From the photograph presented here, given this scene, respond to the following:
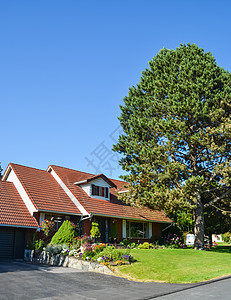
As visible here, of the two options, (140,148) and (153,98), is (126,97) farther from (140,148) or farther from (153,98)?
(140,148)

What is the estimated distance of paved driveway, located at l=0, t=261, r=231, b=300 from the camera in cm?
1002

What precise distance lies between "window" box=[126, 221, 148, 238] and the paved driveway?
14113mm

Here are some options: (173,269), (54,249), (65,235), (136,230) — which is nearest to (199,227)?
(136,230)

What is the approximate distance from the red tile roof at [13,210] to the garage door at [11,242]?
932mm

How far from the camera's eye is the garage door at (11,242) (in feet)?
65.2

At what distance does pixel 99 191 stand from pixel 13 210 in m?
8.88

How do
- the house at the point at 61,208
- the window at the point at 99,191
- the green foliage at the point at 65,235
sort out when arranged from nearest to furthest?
the green foliage at the point at 65,235 → the house at the point at 61,208 → the window at the point at 99,191

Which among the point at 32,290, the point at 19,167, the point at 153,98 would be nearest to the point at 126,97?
the point at 153,98

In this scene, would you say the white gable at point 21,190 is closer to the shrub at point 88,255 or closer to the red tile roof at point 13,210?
the red tile roof at point 13,210

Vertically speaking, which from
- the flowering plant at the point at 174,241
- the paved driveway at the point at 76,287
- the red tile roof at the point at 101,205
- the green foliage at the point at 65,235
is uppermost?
the red tile roof at the point at 101,205

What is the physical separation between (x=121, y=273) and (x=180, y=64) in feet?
63.6

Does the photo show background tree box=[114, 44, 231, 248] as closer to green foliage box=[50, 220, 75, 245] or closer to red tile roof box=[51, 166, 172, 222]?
red tile roof box=[51, 166, 172, 222]

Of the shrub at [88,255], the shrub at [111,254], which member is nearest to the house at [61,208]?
the shrub at [88,255]

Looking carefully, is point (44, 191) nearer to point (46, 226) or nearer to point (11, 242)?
point (46, 226)
